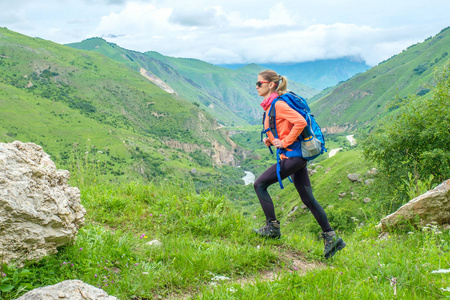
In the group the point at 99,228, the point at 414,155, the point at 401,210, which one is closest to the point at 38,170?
the point at 99,228

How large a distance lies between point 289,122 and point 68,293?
3910 mm

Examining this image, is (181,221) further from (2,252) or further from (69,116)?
(69,116)

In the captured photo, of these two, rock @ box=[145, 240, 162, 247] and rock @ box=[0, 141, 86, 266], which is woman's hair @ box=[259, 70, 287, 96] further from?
rock @ box=[0, 141, 86, 266]

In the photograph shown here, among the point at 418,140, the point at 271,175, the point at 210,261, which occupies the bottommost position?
the point at 418,140

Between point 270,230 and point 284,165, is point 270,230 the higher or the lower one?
the lower one

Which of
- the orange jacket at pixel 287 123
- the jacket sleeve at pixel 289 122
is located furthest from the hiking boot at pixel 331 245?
the jacket sleeve at pixel 289 122

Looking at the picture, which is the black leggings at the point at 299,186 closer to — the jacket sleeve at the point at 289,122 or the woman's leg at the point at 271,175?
the woman's leg at the point at 271,175

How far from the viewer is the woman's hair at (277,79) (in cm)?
533

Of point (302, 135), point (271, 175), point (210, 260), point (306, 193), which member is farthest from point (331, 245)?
point (210, 260)

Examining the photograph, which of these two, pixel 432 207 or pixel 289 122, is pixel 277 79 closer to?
pixel 289 122

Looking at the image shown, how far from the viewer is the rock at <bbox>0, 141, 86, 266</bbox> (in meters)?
3.51

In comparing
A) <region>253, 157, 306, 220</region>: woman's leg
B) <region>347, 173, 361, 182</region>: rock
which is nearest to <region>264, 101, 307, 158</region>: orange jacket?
<region>253, 157, 306, 220</region>: woman's leg

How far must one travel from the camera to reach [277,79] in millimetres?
5500

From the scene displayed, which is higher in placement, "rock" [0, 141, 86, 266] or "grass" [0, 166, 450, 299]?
"rock" [0, 141, 86, 266]
